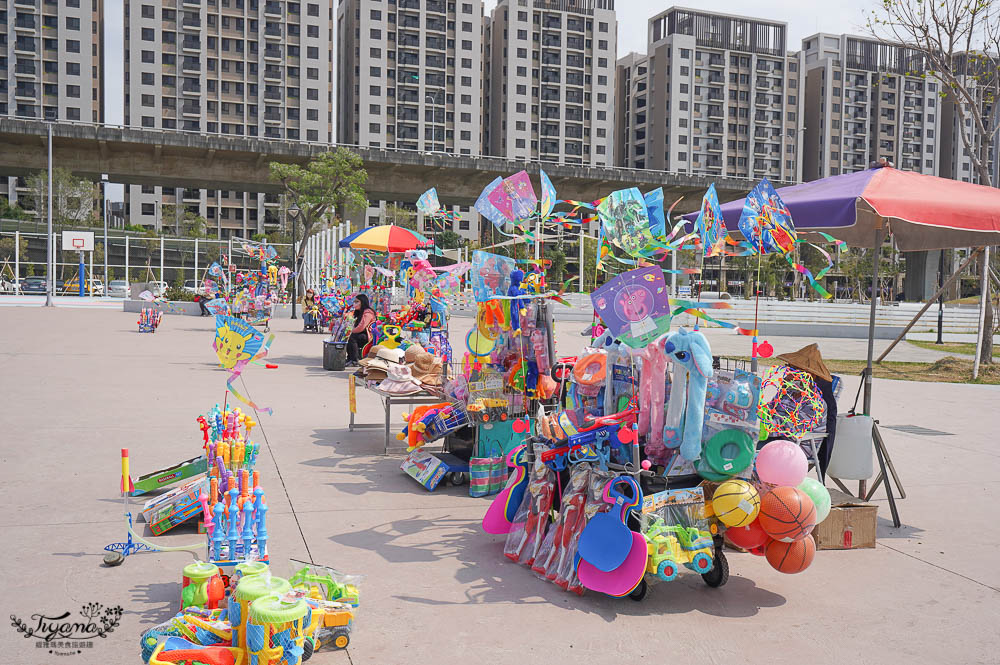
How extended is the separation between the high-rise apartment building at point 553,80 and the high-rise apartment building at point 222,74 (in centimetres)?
2191

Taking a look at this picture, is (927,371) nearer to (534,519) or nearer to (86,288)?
(534,519)

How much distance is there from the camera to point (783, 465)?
4648 millimetres

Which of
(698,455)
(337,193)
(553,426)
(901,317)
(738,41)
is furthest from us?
(738,41)

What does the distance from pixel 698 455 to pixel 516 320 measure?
7.87ft

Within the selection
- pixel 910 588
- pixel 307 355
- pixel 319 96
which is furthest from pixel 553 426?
pixel 319 96

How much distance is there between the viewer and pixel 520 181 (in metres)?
6.66

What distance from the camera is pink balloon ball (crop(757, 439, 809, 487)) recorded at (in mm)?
4641

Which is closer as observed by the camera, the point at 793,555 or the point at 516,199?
the point at 793,555

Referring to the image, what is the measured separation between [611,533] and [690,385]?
3.14 feet

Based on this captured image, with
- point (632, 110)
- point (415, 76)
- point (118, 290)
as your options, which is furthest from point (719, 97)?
point (118, 290)

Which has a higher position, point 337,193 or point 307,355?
point 337,193

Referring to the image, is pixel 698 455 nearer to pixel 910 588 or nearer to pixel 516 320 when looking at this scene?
pixel 910 588

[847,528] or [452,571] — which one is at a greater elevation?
[847,528]

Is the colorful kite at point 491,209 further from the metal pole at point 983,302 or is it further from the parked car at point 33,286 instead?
the parked car at point 33,286
